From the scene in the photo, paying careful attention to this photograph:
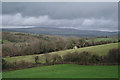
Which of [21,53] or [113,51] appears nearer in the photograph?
[113,51]

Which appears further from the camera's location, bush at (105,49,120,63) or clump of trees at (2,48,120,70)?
clump of trees at (2,48,120,70)

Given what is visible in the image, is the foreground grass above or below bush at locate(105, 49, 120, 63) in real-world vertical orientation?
below

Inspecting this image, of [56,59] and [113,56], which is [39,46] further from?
[113,56]

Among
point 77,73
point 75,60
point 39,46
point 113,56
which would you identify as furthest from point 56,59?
point 113,56

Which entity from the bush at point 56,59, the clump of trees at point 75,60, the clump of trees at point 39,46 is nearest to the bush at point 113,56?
the clump of trees at point 75,60

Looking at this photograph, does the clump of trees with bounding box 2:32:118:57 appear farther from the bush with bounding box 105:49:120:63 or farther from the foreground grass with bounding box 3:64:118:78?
the bush with bounding box 105:49:120:63

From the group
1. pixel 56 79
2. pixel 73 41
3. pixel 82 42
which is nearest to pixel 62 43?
pixel 73 41

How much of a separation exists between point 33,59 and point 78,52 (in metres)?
5.74

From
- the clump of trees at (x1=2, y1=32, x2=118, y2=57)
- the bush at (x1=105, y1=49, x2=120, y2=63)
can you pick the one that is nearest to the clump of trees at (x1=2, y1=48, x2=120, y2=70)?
the bush at (x1=105, y1=49, x2=120, y2=63)

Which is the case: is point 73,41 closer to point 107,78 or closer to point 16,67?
point 16,67

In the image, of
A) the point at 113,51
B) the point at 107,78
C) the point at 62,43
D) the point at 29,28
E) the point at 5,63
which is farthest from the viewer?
the point at 29,28

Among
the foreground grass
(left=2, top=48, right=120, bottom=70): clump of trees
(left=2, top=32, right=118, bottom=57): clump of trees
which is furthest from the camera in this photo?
(left=2, top=32, right=118, bottom=57): clump of trees

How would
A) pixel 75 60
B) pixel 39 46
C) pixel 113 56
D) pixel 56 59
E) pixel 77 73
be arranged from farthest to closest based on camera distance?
pixel 39 46, pixel 56 59, pixel 75 60, pixel 113 56, pixel 77 73

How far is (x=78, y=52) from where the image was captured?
17.4 metres
